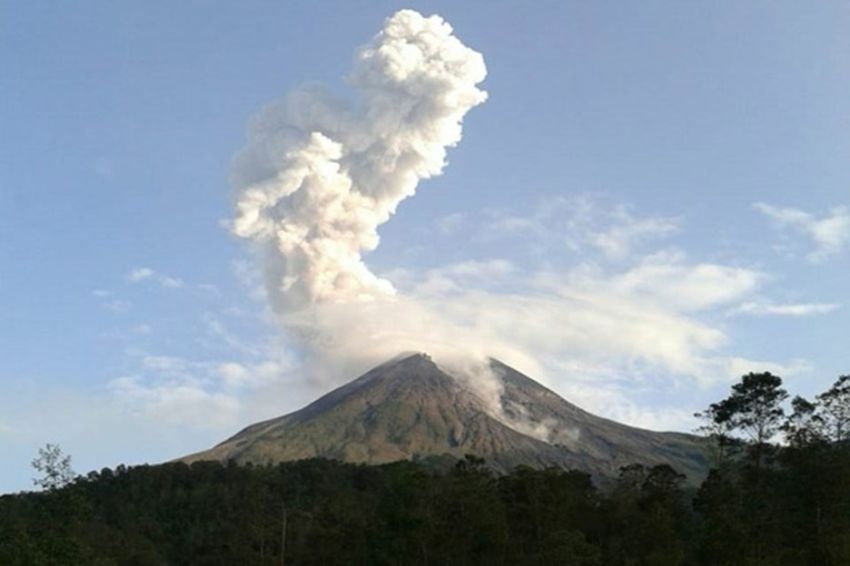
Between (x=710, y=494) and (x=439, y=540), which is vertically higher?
(x=710, y=494)

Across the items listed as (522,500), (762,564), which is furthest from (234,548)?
(762,564)

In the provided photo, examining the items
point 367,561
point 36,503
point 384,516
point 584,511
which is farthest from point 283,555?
point 36,503

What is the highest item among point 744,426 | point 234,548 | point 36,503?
point 744,426

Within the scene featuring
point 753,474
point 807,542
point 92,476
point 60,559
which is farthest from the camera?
point 92,476

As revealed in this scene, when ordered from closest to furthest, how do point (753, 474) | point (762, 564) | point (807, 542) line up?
point (762, 564), point (807, 542), point (753, 474)

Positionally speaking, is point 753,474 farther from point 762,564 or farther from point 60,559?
point 60,559

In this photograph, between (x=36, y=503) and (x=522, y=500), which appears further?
(x=522, y=500)

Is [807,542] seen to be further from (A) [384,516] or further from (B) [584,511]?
(A) [384,516]
